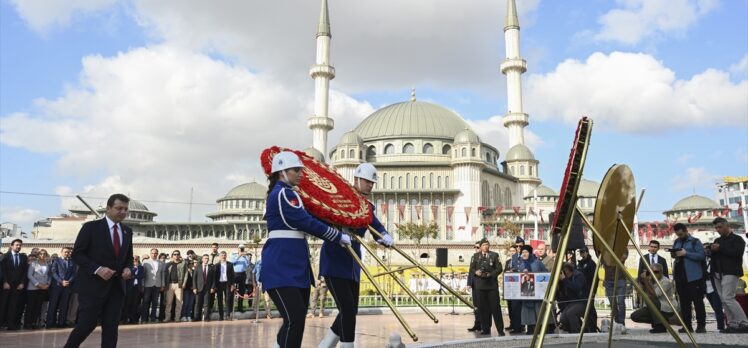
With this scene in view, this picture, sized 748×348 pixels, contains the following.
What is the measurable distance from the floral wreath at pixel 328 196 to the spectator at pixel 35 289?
24.5 feet

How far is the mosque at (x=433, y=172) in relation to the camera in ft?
181

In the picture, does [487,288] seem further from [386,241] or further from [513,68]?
[513,68]

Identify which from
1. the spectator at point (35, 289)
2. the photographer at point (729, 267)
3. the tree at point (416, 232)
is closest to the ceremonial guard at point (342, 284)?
the photographer at point (729, 267)

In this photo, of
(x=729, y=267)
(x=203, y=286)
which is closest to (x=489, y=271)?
(x=729, y=267)

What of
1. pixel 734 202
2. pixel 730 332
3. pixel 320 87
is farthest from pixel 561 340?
pixel 734 202

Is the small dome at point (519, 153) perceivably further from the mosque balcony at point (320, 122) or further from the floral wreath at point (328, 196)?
the floral wreath at point (328, 196)

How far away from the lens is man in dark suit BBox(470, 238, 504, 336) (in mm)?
9602

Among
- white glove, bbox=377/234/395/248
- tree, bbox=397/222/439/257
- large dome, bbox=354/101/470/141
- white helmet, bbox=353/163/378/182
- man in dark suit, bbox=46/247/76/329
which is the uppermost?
large dome, bbox=354/101/470/141

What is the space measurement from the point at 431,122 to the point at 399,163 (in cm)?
987

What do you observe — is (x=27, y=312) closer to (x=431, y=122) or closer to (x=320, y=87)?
(x=320, y=87)

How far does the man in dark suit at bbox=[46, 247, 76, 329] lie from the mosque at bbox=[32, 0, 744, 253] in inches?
1558

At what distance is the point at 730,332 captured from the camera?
26.3 feet

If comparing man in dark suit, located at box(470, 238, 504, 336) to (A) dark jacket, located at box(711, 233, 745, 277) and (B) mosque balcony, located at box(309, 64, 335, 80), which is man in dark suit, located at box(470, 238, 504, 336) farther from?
(B) mosque balcony, located at box(309, 64, 335, 80)

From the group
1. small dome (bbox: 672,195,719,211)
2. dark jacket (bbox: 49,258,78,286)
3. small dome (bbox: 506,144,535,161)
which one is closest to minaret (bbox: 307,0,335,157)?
small dome (bbox: 506,144,535,161)
